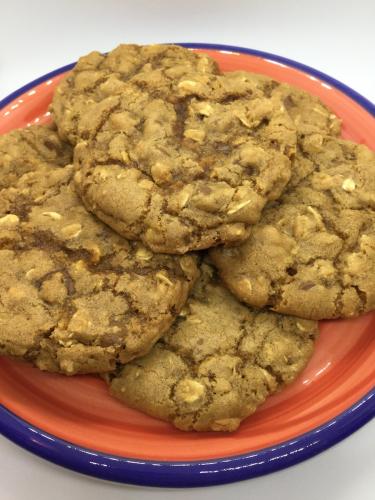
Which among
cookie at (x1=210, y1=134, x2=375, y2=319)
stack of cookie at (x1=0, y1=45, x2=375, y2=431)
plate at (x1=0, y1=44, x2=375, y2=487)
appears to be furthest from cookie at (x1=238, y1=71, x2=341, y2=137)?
plate at (x1=0, y1=44, x2=375, y2=487)

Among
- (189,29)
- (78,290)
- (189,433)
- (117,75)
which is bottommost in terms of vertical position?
(189,433)

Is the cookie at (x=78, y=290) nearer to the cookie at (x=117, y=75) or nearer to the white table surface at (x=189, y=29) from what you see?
the cookie at (x=117, y=75)

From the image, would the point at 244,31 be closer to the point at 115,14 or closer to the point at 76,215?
the point at 115,14

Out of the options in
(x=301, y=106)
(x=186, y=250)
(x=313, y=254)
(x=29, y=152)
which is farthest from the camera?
(x=301, y=106)

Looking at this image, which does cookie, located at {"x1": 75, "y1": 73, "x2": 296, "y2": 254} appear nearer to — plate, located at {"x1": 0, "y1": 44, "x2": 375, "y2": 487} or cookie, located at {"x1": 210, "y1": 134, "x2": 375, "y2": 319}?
cookie, located at {"x1": 210, "y1": 134, "x2": 375, "y2": 319}

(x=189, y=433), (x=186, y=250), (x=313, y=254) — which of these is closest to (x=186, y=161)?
(x=186, y=250)

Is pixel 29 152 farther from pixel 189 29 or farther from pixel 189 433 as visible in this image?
pixel 189 29

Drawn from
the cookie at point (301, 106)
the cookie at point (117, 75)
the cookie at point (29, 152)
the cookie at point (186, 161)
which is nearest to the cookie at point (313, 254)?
the cookie at point (186, 161)

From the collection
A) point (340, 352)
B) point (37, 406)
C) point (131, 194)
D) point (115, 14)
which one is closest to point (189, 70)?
point (131, 194)

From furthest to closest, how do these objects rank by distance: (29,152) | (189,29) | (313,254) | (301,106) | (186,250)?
(189,29) → (301,106) → (29,152) → (313,254) → (186,250)
